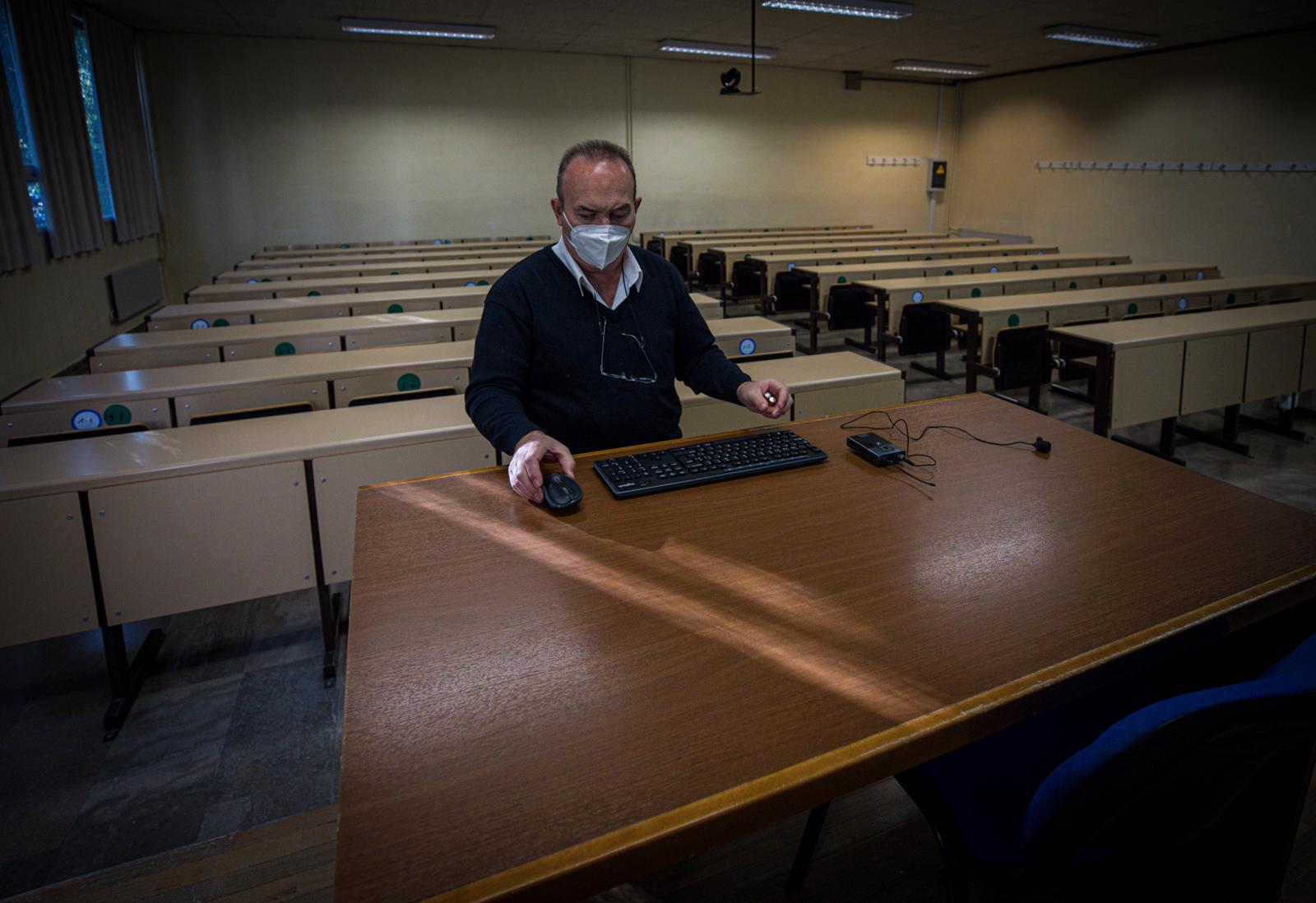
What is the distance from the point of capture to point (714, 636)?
0.91 metres

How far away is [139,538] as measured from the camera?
198cm

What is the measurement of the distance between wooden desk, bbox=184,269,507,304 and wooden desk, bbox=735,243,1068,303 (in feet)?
8.70

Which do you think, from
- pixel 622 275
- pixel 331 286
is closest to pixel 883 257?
pixel 331 286

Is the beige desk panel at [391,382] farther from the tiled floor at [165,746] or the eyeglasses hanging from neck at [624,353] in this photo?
the eyeglasses hanging from neck at [624,353]

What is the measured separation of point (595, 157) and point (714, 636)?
3.73 ft

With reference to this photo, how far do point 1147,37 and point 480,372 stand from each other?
9963mm

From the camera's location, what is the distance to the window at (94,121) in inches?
283

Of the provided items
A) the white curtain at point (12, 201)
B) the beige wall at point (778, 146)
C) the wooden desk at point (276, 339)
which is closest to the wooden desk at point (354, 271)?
the white curtain at point (12, 201)

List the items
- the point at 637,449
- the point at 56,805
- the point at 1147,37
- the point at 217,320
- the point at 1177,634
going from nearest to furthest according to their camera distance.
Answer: the point at 1177,634 → the point at 637,449 → the point at 56,805 → the point at 217,320 → the point at 1147,37

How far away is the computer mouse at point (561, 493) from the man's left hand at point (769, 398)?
496 millimetres

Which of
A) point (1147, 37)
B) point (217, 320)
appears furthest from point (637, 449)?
point (1147, 37)

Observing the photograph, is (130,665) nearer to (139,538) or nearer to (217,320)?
(139,538)

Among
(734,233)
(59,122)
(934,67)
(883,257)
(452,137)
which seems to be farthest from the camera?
(734,233)

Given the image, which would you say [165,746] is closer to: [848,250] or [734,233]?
[848,250]
